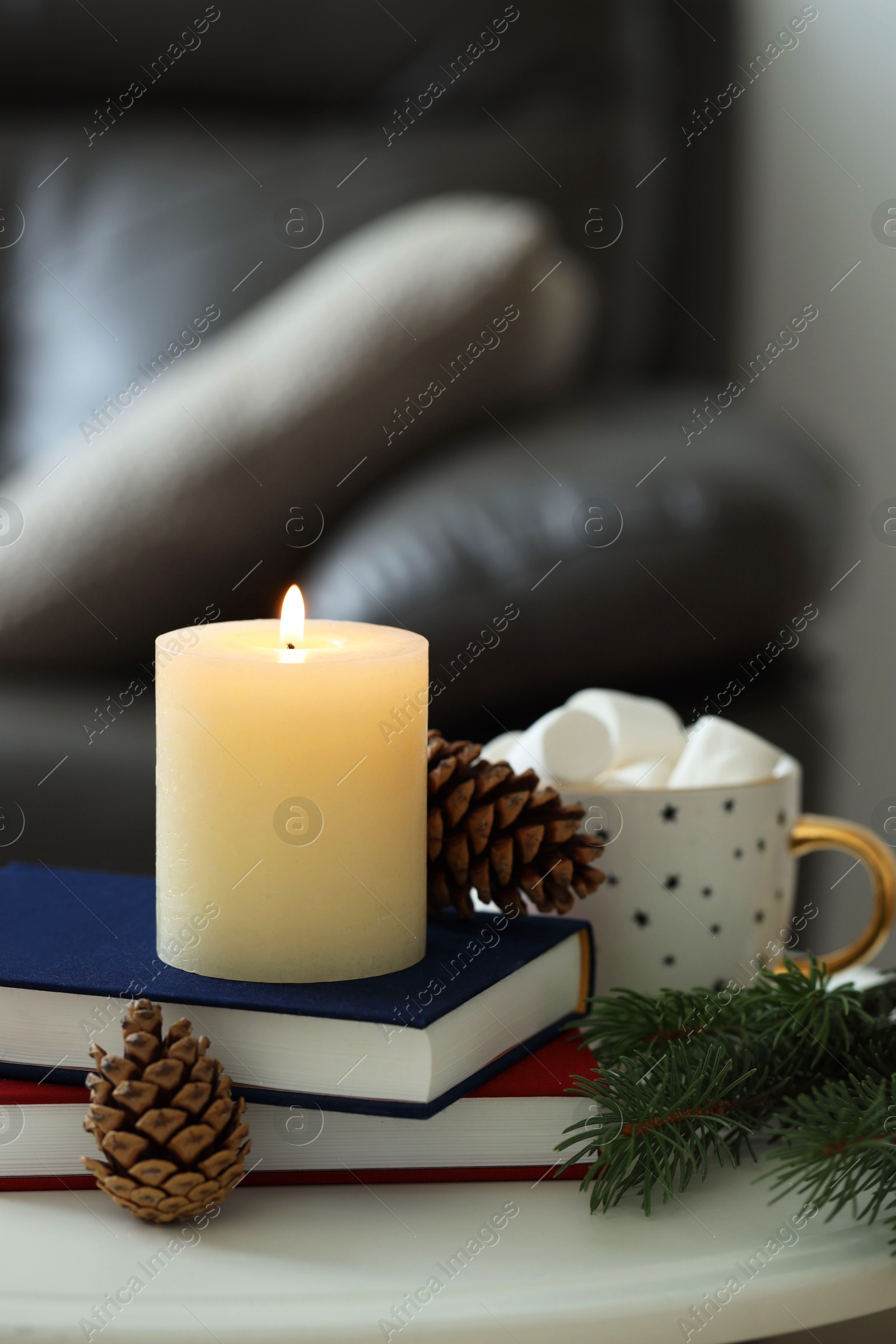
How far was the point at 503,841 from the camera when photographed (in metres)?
0.51

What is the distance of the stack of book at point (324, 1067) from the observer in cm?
42

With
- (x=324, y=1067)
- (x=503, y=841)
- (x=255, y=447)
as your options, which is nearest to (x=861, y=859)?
(x=503, y=841)

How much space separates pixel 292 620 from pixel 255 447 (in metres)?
0.68

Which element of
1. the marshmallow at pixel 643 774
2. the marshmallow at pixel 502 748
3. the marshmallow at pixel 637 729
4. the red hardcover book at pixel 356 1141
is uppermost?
the marshmallow at pixel 637 729

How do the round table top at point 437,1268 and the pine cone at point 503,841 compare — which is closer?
the round table top at point 437,1268

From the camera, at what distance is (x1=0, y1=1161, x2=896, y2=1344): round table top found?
355mm

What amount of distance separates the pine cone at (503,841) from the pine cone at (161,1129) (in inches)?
5.7

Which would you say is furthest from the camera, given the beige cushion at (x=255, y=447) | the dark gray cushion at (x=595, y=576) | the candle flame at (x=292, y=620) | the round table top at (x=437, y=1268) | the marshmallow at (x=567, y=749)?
the beige cushion at (x=255, y=447)

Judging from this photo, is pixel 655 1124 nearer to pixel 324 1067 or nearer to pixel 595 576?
pixel 324 1067

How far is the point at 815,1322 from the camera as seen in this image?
38cm

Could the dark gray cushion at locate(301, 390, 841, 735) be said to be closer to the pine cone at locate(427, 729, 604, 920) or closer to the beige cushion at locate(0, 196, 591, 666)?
the beige cushion at locate(0, 196, 591, 666)

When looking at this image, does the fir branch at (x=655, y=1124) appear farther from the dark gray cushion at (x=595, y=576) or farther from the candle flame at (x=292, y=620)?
the dark gray cushion at (x=595, y=576)

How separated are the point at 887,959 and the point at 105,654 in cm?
95

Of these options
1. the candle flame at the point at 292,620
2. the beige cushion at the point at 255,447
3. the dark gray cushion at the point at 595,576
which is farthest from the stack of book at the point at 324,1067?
the beige cushion at the point at 255,447
